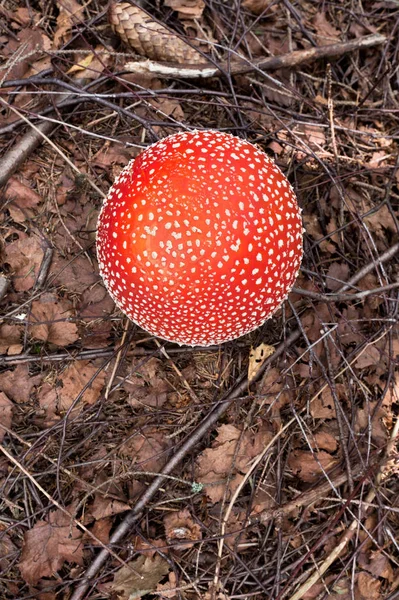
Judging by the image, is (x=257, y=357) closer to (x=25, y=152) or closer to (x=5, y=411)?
(x=5, y=411)

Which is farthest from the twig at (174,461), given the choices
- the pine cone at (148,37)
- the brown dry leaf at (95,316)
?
the pine cone at (148,37)

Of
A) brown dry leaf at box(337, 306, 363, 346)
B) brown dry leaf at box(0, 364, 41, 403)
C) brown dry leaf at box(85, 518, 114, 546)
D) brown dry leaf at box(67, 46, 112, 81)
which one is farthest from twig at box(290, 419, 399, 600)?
brown dry leaf at box(67, 46, 112, 81)

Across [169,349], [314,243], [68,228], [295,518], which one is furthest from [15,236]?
[295,518]

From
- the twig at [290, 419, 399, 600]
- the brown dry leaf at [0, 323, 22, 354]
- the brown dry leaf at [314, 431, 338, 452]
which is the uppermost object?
the brown dry leaf at [0, 323, 22, 354]

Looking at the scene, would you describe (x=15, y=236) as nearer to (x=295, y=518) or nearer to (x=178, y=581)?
(x=178, y=581)

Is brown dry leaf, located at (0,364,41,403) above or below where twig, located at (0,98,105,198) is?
below

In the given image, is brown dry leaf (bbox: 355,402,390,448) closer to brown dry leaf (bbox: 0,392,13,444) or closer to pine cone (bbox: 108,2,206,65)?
brown dry leaf (bbox: 0,392,13,444)
